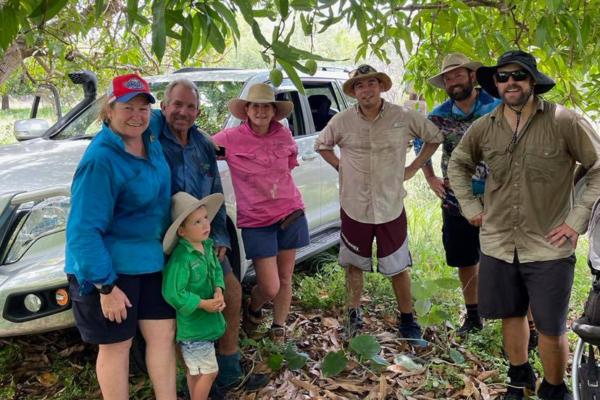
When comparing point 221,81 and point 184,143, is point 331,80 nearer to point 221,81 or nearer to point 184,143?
point 221,81

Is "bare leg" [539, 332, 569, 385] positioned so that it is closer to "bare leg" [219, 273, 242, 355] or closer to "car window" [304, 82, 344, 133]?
"bare leg" [219, 273, 242, 355]

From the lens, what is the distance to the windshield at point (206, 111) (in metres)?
4.50

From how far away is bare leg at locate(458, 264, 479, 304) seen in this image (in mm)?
4398

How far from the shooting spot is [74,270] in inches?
104

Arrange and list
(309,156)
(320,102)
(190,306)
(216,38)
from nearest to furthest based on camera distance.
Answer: (216,38) < (190,306) < (309,156) < (320,102)

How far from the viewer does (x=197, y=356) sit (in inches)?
118

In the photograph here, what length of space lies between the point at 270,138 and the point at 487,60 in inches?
59.1

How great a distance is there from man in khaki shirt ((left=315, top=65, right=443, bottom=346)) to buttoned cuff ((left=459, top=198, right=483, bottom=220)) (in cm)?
65

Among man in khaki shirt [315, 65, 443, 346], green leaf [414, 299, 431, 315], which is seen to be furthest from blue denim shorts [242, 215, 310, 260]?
green leaf [414, 299, 431, 315]

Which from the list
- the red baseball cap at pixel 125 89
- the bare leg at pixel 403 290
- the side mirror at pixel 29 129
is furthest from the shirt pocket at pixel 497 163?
the side mirror at pixel 29 129

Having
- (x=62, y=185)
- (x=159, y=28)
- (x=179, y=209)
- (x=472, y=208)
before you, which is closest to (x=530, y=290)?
(x=472, y=208)

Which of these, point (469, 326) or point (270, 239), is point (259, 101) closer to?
point (270, 239)

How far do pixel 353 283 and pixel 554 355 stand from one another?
4.89 ft

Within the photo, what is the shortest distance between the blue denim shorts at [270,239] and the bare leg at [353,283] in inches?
17.7
